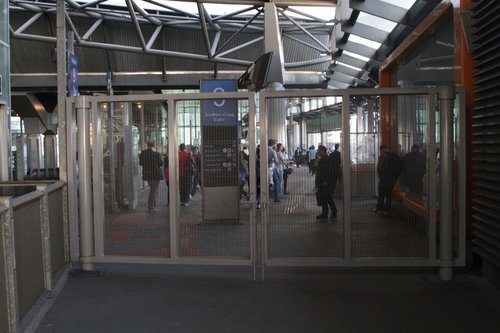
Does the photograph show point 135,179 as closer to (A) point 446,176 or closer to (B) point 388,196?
(B) point 388,196

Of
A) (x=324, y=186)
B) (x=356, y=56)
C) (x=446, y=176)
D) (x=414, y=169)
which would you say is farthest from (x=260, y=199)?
(x=356, y=56)

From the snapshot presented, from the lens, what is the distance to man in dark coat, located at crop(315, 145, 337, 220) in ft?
21.1

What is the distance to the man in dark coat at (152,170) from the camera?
671cm

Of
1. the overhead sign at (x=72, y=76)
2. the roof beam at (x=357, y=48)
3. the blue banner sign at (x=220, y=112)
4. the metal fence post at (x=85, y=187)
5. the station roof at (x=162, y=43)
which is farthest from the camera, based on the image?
the station roof at (x=162, y=43)

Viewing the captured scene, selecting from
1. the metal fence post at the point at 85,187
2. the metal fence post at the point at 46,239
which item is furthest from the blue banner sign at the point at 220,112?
→ the metal fence post at the point at 46,239

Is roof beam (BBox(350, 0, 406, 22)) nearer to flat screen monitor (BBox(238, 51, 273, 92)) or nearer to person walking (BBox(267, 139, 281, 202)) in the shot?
flat screen monitor (BBox(238, 51, 273, 92))

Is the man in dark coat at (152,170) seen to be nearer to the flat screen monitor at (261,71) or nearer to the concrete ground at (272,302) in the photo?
the concrete ground at (272,302)

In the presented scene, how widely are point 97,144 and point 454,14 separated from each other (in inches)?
182

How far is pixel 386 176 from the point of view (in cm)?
643

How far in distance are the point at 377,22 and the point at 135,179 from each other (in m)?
6.89

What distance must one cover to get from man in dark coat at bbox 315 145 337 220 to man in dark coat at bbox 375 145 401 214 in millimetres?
544

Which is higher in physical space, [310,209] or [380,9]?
[380,9]

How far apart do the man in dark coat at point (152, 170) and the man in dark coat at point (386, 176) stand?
2.63 meters

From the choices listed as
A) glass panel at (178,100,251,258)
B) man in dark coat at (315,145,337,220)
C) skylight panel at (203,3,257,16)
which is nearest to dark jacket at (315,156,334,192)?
man in dark coat at (315,145,337,220)
